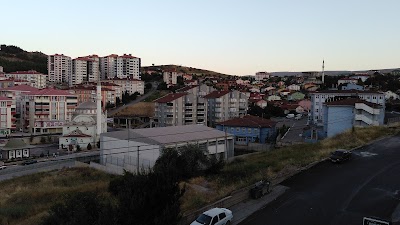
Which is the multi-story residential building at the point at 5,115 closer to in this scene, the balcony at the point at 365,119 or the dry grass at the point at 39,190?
the dry grass at the point at 39,190

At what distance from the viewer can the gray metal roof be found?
2844cm

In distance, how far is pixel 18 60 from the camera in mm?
122875

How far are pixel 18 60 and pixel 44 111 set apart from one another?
75.8 meters

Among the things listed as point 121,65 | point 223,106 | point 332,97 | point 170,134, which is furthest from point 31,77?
point 332,97

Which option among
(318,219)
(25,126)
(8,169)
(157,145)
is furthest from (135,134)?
(25,126)

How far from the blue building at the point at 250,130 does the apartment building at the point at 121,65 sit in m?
70.6

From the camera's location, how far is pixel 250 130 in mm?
43938

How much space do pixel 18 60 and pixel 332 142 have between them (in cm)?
12438

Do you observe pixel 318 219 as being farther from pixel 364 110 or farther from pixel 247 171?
pixel 364 110

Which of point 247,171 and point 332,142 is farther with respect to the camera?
point 332,142

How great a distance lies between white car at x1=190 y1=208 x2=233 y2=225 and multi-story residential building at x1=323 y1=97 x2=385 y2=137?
26.3 meters

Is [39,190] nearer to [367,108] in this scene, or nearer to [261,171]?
[261,171]

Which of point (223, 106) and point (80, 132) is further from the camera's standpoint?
point (223, 106)

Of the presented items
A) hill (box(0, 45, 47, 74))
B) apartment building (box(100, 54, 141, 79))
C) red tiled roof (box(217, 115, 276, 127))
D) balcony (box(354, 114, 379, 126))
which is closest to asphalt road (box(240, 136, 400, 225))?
balcony (box(354, 114, 379, 126))
